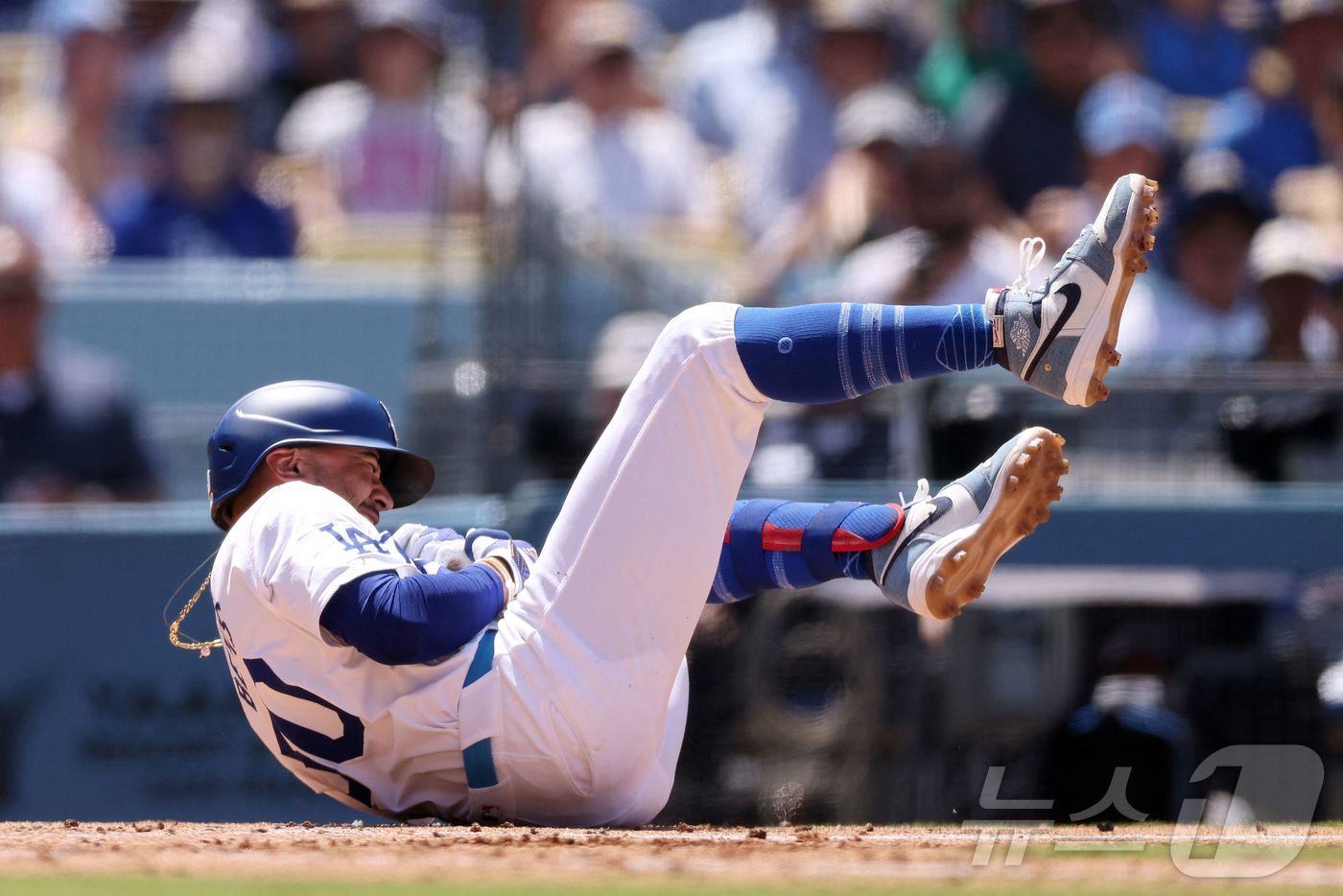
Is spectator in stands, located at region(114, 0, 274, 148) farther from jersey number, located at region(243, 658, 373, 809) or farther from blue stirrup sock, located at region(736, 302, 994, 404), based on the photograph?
blue stirrup sock, located at region(736, 302, 994, 404)

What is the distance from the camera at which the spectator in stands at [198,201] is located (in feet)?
23.4

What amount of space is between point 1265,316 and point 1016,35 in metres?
1.77

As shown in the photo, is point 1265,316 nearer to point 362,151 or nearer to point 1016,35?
point 1016,35

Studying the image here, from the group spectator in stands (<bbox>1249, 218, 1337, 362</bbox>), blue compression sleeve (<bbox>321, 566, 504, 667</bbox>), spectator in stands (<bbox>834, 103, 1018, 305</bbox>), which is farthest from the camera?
spectator in stands (<bbox>834, 103, 1018, 305</bbox>)

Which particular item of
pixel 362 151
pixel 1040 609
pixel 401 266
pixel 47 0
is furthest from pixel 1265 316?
pixel 47 0

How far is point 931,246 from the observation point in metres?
6.21

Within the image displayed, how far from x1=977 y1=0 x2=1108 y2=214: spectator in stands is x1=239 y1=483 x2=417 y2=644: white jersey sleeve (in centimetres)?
426

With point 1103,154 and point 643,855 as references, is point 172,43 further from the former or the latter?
point 643,855

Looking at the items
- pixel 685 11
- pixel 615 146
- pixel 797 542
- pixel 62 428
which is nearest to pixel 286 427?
pixel 797 542

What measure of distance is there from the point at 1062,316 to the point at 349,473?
1473 mm

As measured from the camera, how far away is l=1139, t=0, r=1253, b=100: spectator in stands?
7.52 m

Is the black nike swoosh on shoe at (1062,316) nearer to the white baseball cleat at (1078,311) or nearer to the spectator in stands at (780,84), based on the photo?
the white baseball cleat at (1078,311)

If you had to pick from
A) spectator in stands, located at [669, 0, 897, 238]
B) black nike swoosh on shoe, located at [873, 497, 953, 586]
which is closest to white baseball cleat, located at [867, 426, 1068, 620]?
black nike swoosh on shoe, located at [873, 497, 953, 586]

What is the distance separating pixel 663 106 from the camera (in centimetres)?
756
